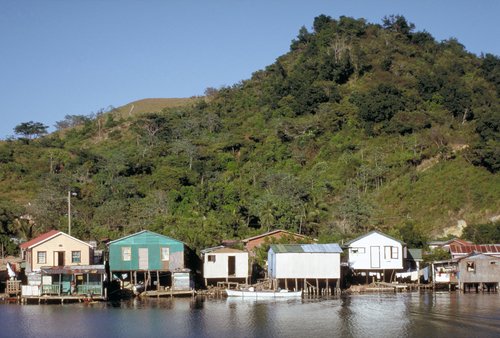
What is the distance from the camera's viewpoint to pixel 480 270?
66.9m

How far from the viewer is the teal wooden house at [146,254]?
205ft

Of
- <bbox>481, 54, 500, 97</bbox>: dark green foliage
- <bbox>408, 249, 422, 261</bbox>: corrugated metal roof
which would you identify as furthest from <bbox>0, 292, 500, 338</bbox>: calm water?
<bbox>481, 54, 500, 97</bbox>: dark green foliage

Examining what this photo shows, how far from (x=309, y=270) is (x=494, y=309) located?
16354mm

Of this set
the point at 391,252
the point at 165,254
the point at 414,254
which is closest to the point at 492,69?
the point at 414,254

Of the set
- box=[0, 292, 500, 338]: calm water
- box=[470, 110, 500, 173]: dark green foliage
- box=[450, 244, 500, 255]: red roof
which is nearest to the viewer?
box=[0, 292, 500, 338]: calm water

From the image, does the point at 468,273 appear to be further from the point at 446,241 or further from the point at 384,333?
the point at 384,333

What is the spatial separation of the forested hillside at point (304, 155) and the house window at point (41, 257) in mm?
13158

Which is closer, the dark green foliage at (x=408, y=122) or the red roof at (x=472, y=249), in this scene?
the red roof at (x=472, y=249)

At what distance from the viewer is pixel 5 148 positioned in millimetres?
114438

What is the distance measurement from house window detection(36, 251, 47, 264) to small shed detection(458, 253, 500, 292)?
116 ft

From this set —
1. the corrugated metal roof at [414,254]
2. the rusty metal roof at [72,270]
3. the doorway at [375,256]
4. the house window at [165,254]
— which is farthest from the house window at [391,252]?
the rusty metal roof at [72,270]

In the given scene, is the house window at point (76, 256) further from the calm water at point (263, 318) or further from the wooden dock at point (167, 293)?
the wooden dock at point (167, 293)

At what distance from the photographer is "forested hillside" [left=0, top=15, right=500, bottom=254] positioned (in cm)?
7912

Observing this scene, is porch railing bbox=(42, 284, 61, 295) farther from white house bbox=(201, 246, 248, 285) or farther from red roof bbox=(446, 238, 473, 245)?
red roof bbox=(446, 238, 473, 245)
